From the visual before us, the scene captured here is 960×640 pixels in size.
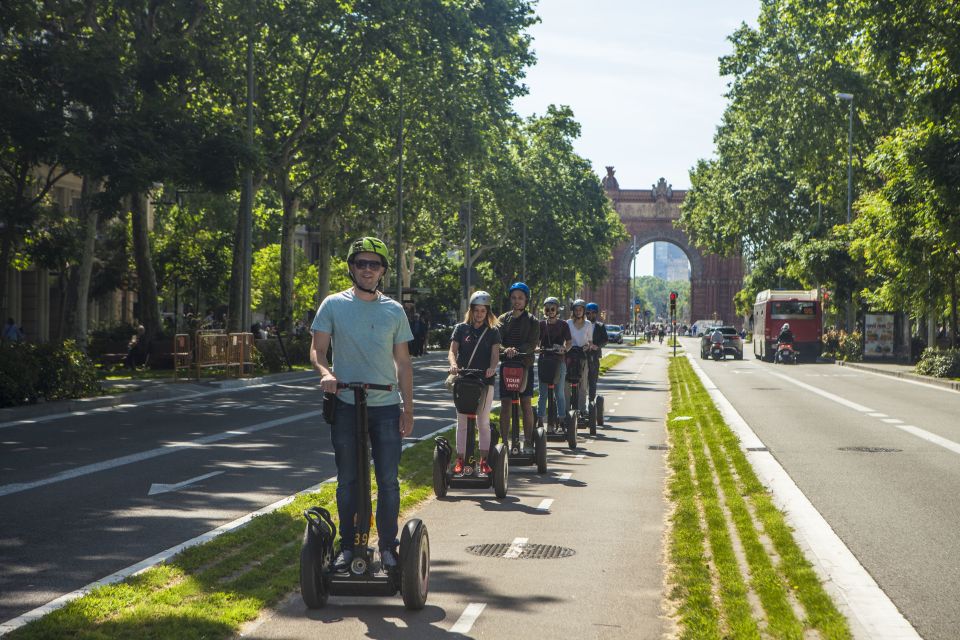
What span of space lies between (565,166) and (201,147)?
52.0 metres

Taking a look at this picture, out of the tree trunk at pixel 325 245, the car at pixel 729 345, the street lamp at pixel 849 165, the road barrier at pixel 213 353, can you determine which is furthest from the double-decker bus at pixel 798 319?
the road barrier at pixel 213 353

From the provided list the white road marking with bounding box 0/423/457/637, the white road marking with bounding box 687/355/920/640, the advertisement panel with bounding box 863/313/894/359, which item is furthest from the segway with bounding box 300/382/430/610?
the advertisement panel with bounding box 863/313/894/359

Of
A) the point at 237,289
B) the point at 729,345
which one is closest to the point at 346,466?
the point at 237,289

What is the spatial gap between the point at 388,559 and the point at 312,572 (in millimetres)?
410

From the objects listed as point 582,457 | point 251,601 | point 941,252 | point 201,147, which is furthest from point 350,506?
point 941,252

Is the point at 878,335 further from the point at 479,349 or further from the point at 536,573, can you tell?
the point at 536,573

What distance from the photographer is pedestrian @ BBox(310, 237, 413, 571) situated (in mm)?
6098

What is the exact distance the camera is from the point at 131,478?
37.9 ft

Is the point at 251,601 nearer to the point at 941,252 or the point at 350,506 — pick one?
the point at 350,506

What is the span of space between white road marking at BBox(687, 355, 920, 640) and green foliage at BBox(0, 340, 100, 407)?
40.8 ft

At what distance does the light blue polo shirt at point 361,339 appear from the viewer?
240 inches

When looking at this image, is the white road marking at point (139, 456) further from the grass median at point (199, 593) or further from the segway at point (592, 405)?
the segway at point (592, 405)

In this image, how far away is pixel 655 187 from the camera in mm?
128500

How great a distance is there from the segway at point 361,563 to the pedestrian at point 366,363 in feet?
0.21
